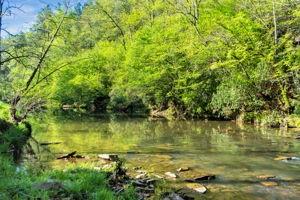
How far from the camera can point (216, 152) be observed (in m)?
19.0

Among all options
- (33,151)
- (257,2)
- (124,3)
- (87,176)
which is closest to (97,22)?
(124,3)

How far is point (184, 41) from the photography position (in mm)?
40938

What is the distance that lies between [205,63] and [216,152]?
20.2m

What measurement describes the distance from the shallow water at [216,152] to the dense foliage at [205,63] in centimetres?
452

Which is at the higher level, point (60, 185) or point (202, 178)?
point (60, 185)

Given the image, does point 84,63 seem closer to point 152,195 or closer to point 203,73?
point 203,73

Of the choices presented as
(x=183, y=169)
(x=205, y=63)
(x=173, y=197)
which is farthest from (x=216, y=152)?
(x=205, y=63)

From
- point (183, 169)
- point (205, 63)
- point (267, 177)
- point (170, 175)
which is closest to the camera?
point (267, 177)

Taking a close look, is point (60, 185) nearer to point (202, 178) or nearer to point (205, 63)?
point (202, 178)

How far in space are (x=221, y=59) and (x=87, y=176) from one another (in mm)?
26030

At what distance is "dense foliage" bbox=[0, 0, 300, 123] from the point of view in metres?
30.6

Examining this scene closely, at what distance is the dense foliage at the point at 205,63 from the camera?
3059 cm

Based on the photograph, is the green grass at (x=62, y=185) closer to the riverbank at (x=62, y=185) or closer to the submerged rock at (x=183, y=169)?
the riverbank at (x=62, y=185)

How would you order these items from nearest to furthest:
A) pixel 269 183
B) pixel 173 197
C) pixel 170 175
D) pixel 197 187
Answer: pixel 173 197
pixel 197 187
pixel 269 183
pixel 170 175
